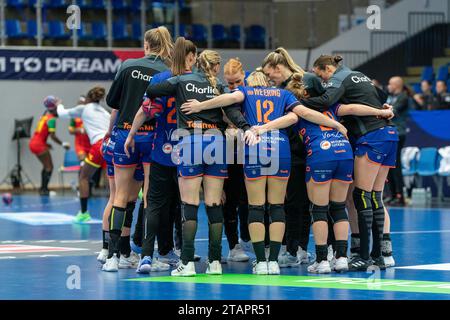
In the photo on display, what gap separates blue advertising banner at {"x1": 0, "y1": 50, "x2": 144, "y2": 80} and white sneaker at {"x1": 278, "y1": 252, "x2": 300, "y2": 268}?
16424 mm

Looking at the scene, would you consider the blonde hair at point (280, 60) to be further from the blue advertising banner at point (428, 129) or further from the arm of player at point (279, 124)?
the blue advertising banner at point (428, 129)

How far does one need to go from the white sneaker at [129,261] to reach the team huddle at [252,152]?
0.04 feet

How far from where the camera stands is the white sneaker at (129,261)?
9.45 meters

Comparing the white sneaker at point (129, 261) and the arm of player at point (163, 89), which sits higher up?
the arm of player at point (163, 89)

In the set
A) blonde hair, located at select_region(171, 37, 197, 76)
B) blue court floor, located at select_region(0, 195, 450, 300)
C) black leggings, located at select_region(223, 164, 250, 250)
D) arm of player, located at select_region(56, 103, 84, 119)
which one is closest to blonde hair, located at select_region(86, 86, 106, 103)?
arm of player, located at select_region(56, 103, 84, 119)

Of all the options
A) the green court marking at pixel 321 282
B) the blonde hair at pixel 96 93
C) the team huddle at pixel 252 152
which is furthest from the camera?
the blonde hair at pixel 96 93

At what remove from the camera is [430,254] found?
413 inches

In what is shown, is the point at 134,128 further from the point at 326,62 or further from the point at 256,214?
the point at 326,62

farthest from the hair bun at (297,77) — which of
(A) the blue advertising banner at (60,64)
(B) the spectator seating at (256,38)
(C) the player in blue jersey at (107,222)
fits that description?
(B) the spectator seating at (256,38)

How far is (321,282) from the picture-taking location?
27.1 feet

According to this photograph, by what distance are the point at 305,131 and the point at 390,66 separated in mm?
17616
